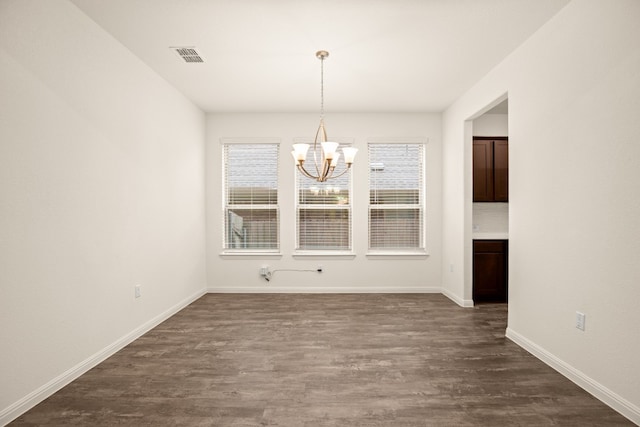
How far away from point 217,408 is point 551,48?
11.8 feet

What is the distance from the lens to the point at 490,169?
4703 mm

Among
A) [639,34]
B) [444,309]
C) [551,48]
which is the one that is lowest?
[444,309]

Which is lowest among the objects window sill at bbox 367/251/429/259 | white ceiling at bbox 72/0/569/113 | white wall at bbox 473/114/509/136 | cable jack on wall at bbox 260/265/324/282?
cable jack on wall at bbox 260/265/324/282

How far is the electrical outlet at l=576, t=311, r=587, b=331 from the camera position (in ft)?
7.79

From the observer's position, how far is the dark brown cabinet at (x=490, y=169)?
4.69 m

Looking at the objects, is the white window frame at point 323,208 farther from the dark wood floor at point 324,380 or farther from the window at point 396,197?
the dark wood floor at point 324,380

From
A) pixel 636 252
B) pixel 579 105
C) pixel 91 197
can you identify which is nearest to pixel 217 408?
pixel 91 197

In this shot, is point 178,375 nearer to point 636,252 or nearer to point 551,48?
point 636,252

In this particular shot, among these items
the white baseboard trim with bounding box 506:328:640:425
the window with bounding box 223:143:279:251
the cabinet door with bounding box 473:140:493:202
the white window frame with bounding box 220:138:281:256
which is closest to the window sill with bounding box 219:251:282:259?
the white window frame with bounding box 220:138:281:256

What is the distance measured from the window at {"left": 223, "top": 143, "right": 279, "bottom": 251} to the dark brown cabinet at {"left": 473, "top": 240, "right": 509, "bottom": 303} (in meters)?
2.94

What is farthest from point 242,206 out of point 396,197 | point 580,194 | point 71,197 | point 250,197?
point 580,194

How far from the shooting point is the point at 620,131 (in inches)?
82.2

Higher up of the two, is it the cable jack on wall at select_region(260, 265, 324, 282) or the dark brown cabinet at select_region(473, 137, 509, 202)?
the dark brown cabinet at select_region(473, 137, 509, 202)

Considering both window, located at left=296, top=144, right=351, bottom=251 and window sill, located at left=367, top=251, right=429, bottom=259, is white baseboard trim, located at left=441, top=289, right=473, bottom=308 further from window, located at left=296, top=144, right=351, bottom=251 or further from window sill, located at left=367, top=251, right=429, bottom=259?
window, located at left=296, top=144, right=351, bottom=251
